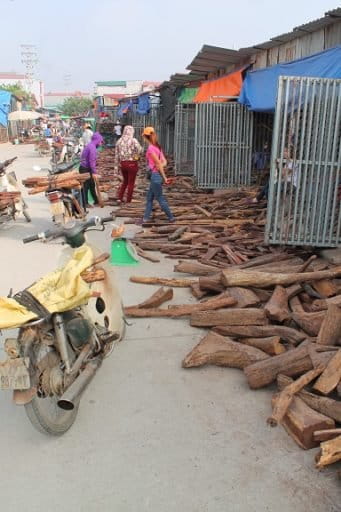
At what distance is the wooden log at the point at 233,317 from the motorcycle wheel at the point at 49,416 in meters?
1.76

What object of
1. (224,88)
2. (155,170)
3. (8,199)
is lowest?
(8,199)

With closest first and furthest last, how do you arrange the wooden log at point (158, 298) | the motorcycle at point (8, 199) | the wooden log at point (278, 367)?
1. the wooden log at point (278, 367)
2. the wooden log at point (158, 298)
3. the motorcycle at point (8, 199)

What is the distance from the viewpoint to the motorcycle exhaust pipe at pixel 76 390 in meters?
3.19

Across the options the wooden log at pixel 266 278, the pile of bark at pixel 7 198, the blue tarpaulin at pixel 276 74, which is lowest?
the wooden log at pixel 266 278

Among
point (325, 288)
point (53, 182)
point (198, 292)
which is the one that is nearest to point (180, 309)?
point (198, 292)

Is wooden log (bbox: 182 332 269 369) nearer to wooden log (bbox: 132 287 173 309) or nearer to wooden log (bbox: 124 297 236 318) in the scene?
wooden log (bbox: 124 297 236 318)

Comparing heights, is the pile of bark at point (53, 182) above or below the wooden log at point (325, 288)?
above

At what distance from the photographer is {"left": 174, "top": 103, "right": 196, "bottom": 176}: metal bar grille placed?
16.6 m

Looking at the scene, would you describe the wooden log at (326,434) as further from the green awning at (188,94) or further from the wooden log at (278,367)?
the green awning at (188,94)

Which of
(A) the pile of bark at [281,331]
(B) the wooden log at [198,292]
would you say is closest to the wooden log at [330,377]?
(A) the pile of bark at [281,331]

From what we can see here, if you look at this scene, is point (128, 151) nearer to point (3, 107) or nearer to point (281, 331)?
point (281, 331)

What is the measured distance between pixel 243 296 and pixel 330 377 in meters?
1.70

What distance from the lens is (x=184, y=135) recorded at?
55.4 feet

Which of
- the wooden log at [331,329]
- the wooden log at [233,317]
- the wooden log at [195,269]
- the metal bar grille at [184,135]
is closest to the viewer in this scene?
the wooden log at [331,329]
